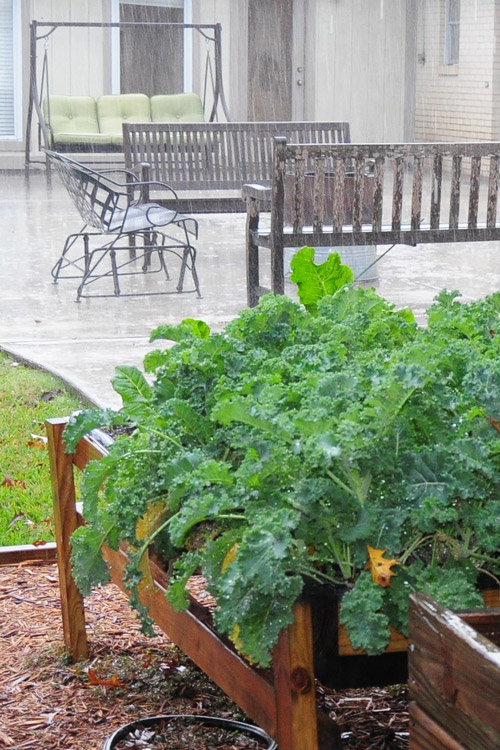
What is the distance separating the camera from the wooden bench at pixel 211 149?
10828 mm

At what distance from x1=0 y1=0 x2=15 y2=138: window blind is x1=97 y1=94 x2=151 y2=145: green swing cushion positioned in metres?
1.87

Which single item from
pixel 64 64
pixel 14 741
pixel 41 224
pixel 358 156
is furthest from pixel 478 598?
pixel 64 64

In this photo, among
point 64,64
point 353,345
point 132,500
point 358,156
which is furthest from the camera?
point 64,64

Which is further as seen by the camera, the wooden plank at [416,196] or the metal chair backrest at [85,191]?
the metal chair backrest at [85,191]

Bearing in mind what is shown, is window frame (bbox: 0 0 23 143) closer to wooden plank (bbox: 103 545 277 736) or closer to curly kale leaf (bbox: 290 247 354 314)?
curly kale leaf (bbox: 290 247 354 314)

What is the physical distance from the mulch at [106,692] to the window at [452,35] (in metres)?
19.4

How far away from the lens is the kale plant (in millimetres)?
1667

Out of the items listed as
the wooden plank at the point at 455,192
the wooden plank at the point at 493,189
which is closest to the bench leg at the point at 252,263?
the wooden plank at the point at 455,192

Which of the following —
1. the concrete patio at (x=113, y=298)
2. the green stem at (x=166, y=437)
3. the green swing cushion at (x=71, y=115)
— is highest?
the green swing cushion at (x=71, y=115)

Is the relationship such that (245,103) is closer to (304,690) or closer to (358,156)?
(358,156)

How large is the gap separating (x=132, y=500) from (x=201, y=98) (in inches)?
759

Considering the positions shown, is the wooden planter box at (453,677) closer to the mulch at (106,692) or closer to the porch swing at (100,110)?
the mulch at (106,692)

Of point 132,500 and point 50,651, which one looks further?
point 50,651

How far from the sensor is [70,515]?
2846 millimetres
